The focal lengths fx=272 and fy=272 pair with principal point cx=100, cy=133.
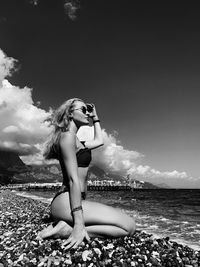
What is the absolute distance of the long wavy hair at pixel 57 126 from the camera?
222 inches

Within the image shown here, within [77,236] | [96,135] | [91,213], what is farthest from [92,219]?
[96,135]

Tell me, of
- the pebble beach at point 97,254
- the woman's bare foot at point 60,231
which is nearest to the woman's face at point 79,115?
the woman's bare foot at point 60,231

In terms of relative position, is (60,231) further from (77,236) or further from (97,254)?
(97,254)

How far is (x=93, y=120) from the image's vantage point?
7.30 meters

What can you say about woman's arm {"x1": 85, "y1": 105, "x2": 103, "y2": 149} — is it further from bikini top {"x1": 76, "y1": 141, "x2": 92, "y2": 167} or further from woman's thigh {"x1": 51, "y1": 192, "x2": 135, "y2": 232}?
woman's thigh {"x1": 51, "y1": 192, "x2": 135, "y2": 232}

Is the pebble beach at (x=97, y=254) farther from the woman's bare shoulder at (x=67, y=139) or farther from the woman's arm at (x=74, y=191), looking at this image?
the woman's bare shoulder at (x=67, y=139)

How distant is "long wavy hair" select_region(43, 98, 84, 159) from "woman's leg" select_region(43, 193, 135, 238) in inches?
36.9

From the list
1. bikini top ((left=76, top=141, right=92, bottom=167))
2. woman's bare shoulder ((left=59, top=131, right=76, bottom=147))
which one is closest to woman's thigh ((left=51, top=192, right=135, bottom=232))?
bikini top ((left=76, top=141, right=92, bottom=167))

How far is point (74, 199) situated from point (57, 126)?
62.4 inches

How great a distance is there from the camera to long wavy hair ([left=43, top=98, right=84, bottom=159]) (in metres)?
5.65

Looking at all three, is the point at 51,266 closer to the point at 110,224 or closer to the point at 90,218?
the point at 90,218

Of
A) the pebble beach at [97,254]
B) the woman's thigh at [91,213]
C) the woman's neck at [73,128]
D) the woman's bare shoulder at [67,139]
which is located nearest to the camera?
the pebble beach at [97,254]

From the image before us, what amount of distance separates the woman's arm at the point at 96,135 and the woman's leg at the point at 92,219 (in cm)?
157

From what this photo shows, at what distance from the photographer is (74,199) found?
16.9ft
